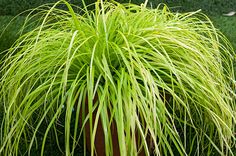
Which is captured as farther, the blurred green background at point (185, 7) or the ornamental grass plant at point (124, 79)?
the blurred green background at point (185, 7)

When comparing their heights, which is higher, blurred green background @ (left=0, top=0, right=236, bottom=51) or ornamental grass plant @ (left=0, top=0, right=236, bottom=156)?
ornamental grass plant @ (left=0, top=0, right=236, bottom=156)

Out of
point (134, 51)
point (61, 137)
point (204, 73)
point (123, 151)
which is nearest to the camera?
point (123, 151)

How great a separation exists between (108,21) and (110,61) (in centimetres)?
24

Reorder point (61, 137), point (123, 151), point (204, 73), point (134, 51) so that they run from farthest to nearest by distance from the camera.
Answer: point (61, 137) → point (204, 73) → point (134, 51) → point (123, 151)

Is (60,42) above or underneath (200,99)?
above

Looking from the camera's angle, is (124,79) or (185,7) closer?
(124,79)

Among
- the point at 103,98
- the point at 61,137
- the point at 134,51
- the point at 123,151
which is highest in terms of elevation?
the point at 134,51

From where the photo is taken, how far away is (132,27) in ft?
7.21

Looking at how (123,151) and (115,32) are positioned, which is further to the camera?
(115,32)

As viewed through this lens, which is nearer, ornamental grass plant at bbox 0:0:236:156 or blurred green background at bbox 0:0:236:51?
ornamental grass plant at bbox 0:0:236:156

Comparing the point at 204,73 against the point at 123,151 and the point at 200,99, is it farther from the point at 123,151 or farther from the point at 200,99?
the point at 123,151

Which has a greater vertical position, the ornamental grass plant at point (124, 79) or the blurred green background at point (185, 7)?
the ornamental grass plant at point (124, 79)

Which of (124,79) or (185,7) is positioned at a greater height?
(124,79)

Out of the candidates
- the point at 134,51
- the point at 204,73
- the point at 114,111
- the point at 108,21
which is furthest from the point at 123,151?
the point at 108,21
